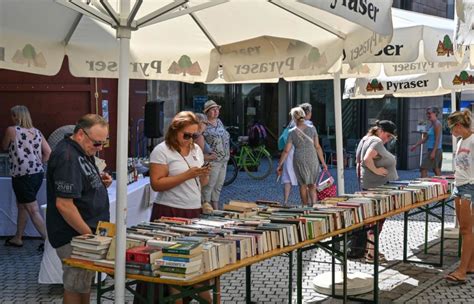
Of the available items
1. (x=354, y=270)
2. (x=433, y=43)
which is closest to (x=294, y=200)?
(x=354, y=270)

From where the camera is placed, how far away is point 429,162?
1222 centimetres

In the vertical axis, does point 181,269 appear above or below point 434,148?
below

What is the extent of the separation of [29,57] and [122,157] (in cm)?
185

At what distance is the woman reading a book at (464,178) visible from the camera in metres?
6.28

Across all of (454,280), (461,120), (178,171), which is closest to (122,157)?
(178,171)

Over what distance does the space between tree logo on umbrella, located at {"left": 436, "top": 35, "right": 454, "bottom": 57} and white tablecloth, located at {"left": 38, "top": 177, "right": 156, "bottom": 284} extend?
11.9ft

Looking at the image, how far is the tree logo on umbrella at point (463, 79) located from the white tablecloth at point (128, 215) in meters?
4.64

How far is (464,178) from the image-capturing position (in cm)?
630

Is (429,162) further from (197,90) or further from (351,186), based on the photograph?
(197,90)

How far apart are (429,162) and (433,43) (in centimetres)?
615

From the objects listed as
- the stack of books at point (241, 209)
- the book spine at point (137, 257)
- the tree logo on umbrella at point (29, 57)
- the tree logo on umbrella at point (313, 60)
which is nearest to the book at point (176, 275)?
the book spine at point (137, 257)

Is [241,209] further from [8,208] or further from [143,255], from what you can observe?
[8,208]

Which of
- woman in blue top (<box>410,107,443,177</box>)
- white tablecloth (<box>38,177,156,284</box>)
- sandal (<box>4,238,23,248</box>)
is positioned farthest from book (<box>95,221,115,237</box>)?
woman in blue top (<box>410,107,443,177</box>)

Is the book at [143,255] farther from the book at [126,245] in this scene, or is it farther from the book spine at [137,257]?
the book at [126,245]
